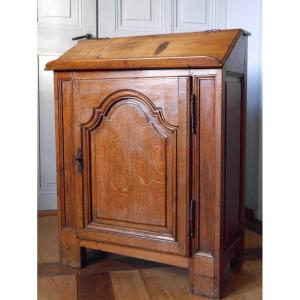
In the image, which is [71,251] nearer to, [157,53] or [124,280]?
[124,280]

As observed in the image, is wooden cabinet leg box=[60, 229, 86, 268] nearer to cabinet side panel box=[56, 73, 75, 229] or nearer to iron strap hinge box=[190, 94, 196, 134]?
cabinet side panel box=[56, 73, 75, 229]

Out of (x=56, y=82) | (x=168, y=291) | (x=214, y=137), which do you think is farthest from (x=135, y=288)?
(x=56, y=82)

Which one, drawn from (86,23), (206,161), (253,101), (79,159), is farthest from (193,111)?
(86,23)

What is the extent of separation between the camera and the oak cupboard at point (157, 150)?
141 centimetres

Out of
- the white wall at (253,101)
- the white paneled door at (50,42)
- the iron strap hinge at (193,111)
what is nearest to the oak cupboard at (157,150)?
the iron strap hinge at (193,111)

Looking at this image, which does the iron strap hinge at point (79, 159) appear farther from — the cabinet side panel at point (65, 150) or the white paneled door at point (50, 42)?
the white paneled door at point (50, 42)

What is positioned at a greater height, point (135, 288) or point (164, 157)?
point (164, 157)

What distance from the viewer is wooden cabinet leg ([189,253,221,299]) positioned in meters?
1.43

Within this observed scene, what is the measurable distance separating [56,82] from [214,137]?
65cm

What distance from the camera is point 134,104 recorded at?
1.51m

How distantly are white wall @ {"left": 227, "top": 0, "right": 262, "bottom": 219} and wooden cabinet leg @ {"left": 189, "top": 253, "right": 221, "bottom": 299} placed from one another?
3.01 ft

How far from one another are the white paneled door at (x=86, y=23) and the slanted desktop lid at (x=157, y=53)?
699 mm

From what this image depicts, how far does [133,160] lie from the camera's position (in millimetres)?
1535
